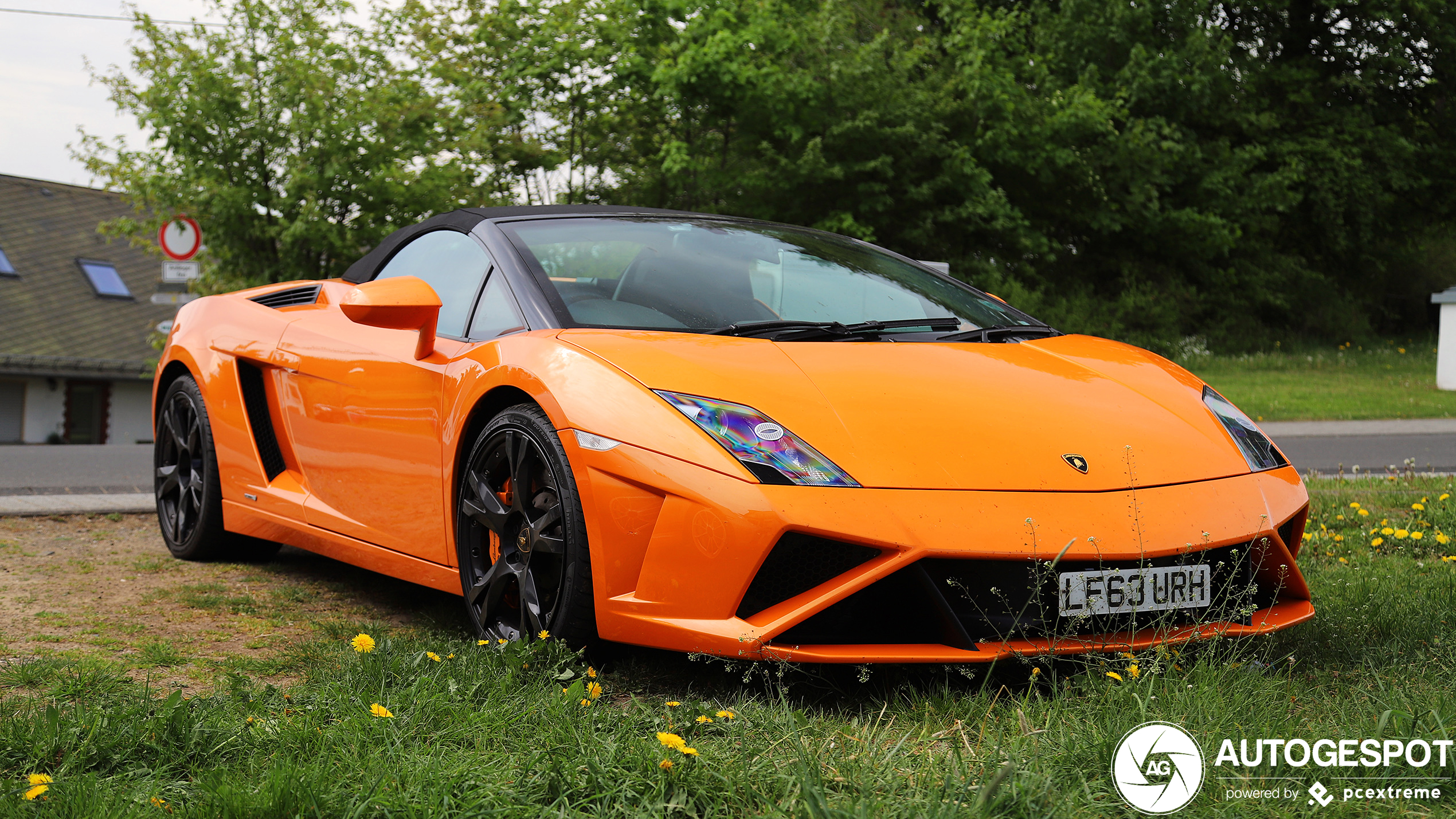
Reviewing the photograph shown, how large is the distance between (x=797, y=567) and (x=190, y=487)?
3.16 m

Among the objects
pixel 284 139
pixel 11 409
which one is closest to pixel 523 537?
pixel 284 139

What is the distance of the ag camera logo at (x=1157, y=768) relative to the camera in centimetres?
186

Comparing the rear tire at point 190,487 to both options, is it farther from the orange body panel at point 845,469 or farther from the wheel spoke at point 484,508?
the wheel spoke at point 484,508

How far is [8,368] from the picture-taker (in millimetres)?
26312

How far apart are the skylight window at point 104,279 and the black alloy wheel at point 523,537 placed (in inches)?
1209

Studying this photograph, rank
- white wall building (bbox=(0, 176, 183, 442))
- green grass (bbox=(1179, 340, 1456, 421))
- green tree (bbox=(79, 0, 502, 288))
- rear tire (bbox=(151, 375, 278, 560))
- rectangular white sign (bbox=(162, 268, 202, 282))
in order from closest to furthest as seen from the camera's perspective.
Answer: rear tire (bbox=(151, 375, 278, 560)) → rectangular white sign (bbox=(162, 268, 202, 282)) → green grass (bbox=(1179, 340, 1456, 421)) → green tree (bbox=(79, 0, 502, 288)) → white wall building (bbox=(0, 176, 183, 442))

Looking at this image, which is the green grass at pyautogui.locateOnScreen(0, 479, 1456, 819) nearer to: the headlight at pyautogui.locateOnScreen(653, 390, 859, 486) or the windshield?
the headlight at pyautogui.locateOnScreen(653, 390, 859, 486)

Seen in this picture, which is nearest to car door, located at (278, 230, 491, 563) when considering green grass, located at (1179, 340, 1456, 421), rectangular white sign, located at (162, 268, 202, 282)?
rectangular white sign, located at (162, 268, 202, 282)

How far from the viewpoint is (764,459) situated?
2.53 metres

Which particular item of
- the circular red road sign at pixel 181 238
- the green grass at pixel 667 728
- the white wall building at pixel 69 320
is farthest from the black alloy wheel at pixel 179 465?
the white wall building at pixel 69 320

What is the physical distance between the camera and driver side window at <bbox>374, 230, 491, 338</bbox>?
3.56 m

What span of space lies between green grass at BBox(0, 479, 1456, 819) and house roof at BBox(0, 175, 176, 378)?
25.7m

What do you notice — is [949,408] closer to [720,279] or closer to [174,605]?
[720,279]

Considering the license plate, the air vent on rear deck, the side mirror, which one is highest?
the side mirror
